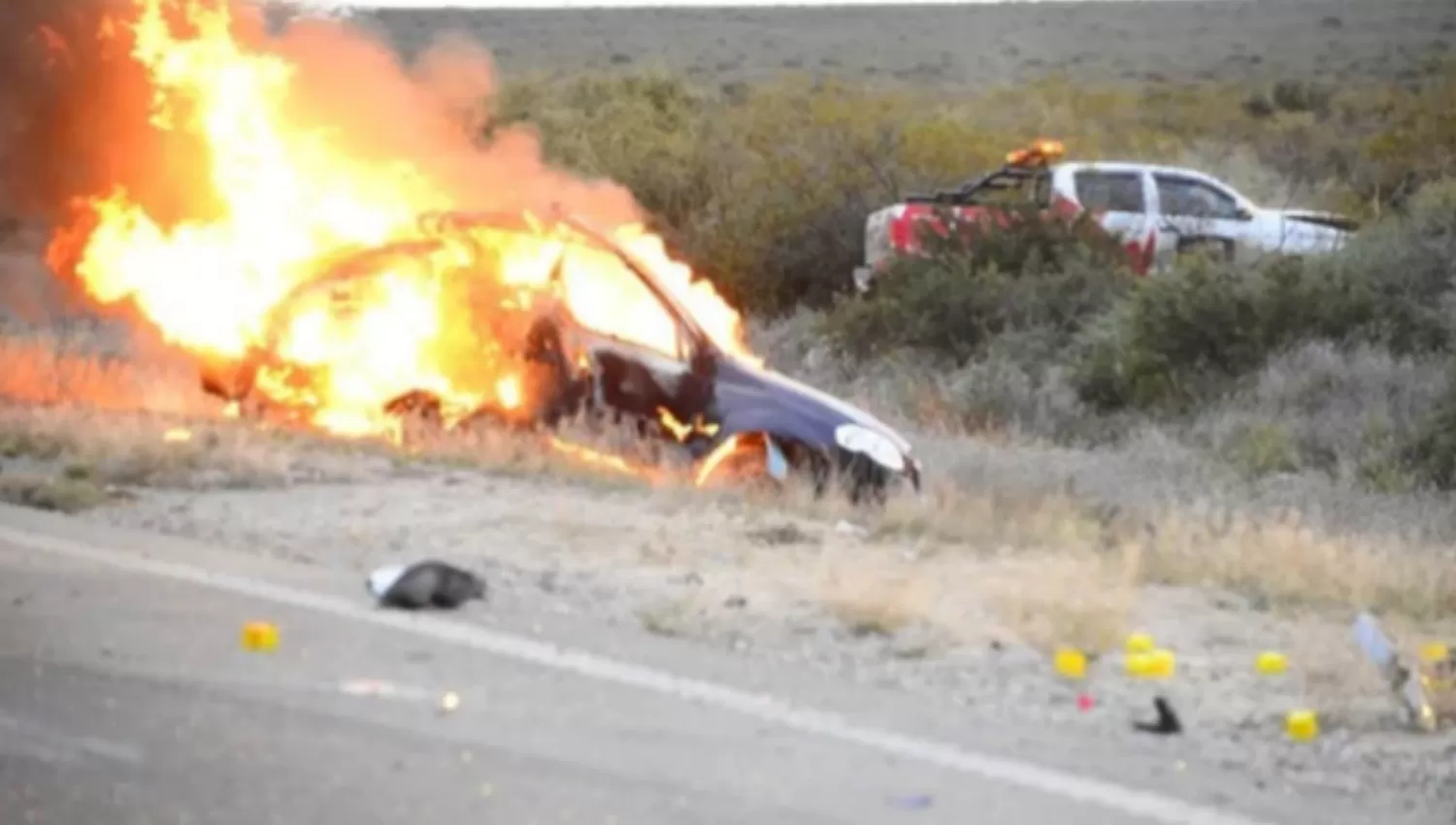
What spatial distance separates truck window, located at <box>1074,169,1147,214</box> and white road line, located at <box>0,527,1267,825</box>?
18060 mm

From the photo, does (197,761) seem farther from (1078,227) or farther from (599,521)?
(1078,227)

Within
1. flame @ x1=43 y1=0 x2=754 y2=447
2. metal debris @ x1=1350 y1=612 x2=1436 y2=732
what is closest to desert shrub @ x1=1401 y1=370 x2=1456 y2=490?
flame @ x1=43 y1=0 x2=754 y2=447

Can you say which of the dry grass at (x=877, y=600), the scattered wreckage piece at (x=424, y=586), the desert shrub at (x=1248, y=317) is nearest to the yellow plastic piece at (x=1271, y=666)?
the dry grass at (x=877, y=600)

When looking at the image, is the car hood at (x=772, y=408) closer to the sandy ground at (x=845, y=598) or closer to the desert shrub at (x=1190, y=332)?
the sandy ground at (x=845, y=598)

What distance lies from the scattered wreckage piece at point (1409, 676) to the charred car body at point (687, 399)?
4.84 m

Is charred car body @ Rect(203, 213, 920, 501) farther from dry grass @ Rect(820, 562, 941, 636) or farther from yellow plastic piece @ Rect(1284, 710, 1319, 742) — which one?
yellow plastic piece @ Rect(1284, 710, 1319, 742)

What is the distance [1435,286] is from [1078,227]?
3.86 meters

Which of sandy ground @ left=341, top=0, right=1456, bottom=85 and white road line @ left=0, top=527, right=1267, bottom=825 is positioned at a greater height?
white road line @ left=0, top=527, right=1267, bottom=825

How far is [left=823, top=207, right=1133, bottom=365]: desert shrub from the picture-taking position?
22984mm

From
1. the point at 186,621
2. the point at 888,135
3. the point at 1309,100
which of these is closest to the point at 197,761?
the point at 186,621

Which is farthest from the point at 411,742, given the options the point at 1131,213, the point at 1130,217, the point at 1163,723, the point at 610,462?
the point at 1131,213

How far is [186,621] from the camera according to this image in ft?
29.5

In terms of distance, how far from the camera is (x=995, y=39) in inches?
2805

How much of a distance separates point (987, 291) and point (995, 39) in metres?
49.4
